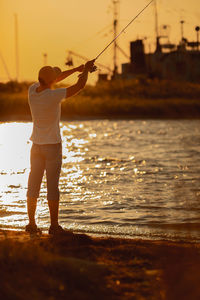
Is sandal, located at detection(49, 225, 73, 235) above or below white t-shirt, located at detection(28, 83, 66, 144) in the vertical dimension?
below

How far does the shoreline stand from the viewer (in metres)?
4.21

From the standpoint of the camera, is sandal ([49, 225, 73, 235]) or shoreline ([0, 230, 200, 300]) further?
sandal ([49, 225, 73, 235])

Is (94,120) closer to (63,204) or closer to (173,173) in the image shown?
(173,173)

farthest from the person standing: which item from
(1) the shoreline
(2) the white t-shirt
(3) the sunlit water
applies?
(3) the sunlit water

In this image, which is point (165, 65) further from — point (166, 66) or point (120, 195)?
point (120, 195)

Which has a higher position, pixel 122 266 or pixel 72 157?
pixel 122 266

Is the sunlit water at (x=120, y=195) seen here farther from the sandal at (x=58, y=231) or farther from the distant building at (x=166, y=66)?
the distant building at (x=166, y=66)

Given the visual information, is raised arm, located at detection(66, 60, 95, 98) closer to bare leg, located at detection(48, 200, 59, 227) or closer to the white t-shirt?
the white t-shirt

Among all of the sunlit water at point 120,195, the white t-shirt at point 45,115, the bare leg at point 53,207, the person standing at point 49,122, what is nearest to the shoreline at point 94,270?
the bare leg at point 53,207

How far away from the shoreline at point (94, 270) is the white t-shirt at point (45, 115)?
89 cm

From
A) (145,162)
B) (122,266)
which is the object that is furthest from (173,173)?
(122,266)

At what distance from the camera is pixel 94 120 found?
4756 cm

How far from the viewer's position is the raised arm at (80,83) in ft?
19.3

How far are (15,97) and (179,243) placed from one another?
42.9 meters
